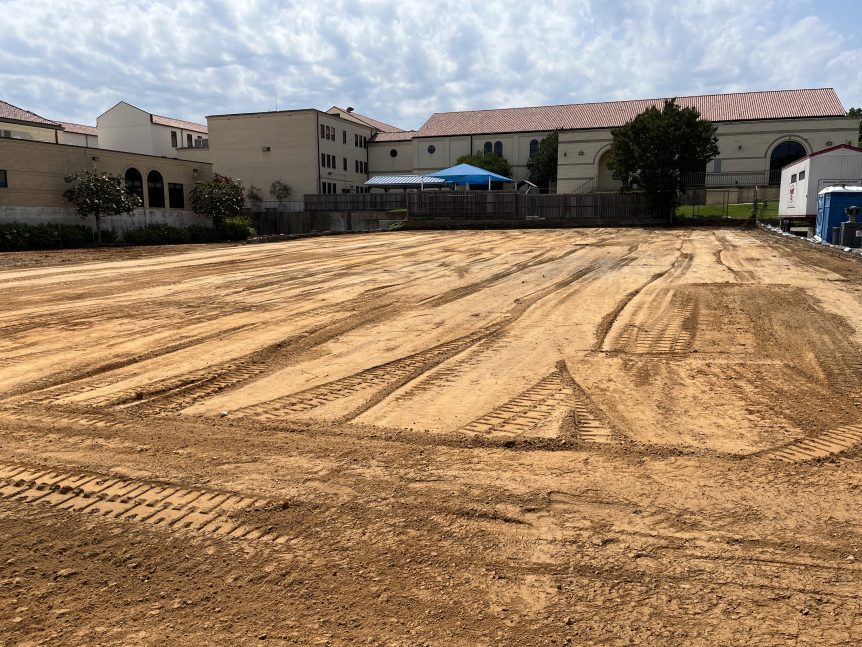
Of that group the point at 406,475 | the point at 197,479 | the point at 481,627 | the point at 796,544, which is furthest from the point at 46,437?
the point at 796,544

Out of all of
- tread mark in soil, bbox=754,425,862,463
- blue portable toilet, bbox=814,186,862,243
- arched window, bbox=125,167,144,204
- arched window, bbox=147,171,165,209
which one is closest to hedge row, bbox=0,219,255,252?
arched window, bbox=125,167,144,204

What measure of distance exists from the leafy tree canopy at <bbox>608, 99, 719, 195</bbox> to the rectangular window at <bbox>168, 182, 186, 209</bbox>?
27.3 m

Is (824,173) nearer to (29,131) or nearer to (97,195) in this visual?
(97,195)

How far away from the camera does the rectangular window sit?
36.2 meters

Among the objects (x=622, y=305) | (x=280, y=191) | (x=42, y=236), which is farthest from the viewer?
(x=280, y=191)

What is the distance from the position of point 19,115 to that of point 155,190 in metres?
14.4

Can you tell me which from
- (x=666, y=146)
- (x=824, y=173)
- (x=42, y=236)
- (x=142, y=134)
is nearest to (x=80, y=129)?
(x=142, y=134)

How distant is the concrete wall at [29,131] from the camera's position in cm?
3934

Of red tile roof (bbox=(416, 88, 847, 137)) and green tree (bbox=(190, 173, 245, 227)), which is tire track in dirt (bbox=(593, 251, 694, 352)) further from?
red tile roof (bbox=(416, 88, 847, 137))

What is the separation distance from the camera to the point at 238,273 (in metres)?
16.1

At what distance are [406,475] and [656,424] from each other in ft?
7.37

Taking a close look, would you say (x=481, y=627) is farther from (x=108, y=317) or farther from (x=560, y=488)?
(x=108, y=317)

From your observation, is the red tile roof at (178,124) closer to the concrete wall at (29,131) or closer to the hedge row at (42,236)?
the concrete wall at (29,131)

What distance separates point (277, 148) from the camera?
186 feet
